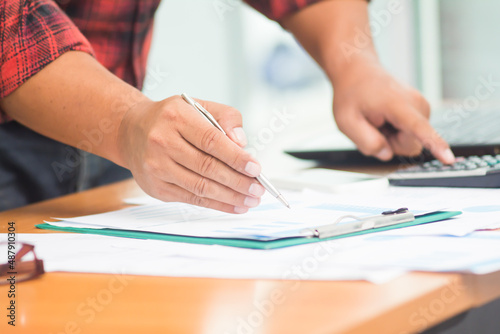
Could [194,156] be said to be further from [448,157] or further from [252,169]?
[448,157]

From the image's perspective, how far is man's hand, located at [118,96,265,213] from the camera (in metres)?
0.52

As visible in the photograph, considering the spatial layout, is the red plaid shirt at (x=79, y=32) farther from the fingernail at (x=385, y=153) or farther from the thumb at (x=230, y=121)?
the fingernail at (x=385, y=153)

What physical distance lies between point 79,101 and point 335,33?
19.4 inches

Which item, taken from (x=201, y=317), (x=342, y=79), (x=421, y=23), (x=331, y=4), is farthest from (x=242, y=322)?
(x=421, y=23)

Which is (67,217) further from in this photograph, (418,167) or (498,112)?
(498,112)

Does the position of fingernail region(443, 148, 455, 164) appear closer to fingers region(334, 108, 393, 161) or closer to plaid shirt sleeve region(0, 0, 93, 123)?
fingers region(334, 108, 393, 161)

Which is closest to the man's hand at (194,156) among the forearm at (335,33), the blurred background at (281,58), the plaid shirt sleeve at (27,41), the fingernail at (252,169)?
the fingernail at (252,169)

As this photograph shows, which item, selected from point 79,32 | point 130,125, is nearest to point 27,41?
point 79,32

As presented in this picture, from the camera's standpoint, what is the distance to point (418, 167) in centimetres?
77

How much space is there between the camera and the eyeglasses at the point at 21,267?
0.41m

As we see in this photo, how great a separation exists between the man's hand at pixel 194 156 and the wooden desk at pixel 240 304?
17 centimetres

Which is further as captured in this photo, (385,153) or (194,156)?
(385,153)

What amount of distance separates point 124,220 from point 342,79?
46cm

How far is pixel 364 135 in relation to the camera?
2.72ft
